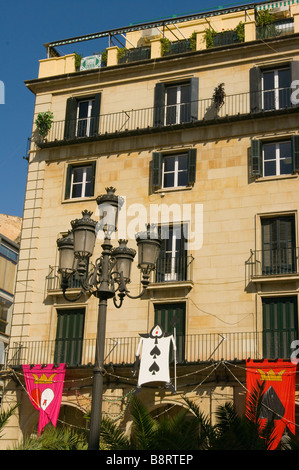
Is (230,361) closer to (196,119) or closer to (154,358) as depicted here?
(154,358)

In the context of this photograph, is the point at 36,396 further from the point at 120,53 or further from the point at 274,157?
the point at 120,53

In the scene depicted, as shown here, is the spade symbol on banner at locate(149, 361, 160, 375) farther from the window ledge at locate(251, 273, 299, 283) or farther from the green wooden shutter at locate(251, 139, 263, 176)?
the green wooden shutter at locate(251, 139, 263, 176)

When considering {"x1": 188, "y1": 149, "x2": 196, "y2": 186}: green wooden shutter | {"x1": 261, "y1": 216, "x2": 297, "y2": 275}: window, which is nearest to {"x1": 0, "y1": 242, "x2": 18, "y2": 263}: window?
{"x1": 188, "y1": 149, "x2": 196, "y2": 186}: green wooden shutter

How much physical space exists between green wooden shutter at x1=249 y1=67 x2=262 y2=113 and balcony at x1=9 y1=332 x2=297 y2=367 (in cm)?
940

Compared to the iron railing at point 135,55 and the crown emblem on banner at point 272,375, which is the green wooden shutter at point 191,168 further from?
the crown emblem on banner at point 272,375

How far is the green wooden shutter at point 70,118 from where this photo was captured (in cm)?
3139

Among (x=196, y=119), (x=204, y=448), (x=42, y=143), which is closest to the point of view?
(x=204, y=448)

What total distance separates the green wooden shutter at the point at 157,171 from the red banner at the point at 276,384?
8.58 m

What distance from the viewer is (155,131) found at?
29812 millimetres

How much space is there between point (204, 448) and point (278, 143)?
1750cm

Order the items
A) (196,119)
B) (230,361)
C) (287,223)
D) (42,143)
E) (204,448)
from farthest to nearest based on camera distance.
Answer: (42,143) → (196,119) → (287,223) → (230,361) → (204,448)

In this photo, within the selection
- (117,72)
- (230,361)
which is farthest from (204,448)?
(117,72)

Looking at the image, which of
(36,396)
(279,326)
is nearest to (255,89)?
(279,326)

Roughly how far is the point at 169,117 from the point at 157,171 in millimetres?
2734
